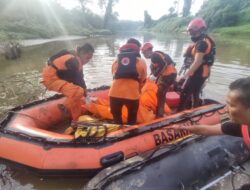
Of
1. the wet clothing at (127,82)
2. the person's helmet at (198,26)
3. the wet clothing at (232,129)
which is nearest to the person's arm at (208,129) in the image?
the wet clothing at (232,129)

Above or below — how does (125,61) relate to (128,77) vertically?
above

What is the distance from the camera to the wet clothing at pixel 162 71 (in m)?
4.49

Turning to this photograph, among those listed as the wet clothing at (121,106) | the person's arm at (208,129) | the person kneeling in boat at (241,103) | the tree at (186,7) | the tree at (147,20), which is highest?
the person kneeling in boat at (241,103)

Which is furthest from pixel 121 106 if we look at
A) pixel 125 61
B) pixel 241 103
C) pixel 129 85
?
pixel 241 103

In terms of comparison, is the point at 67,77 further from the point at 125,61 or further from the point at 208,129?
the point at 208,129

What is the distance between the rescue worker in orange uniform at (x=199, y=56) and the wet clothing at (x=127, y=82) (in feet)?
3.97

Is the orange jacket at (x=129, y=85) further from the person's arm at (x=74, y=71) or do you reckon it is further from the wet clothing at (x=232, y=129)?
the wet clothing at (x=232, y=129)

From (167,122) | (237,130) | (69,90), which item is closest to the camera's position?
(237,130)

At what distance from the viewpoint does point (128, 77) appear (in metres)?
3.73

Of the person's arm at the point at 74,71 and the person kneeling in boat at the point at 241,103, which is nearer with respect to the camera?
the person kneeling in boat at the point at 241,103

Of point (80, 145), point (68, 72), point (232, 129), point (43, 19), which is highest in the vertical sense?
A: point (232, 129)

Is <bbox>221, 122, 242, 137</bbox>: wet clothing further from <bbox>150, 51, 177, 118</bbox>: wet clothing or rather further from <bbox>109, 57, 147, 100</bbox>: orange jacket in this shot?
<bbox>150, 51, 177, 118</bbox>: wet clothing

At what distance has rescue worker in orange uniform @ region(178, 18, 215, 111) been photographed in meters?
4.59

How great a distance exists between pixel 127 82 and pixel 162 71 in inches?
39.2
